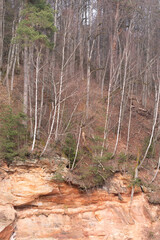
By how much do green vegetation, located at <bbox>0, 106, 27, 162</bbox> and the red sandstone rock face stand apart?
78 cm

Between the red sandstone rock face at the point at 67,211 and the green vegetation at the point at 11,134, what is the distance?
2.57 feet

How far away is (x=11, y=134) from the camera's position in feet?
34.3

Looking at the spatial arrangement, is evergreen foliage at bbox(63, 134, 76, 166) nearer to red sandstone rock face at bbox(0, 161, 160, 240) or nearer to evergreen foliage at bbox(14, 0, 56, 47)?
red sandstone rock face at bbox(0, 161, 160, 240)

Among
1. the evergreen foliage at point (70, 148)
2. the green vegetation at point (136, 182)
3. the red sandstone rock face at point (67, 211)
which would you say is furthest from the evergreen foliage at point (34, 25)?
the green vegetation at point (136, 182)

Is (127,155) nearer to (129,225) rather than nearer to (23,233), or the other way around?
(129,225)

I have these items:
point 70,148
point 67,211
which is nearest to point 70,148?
point 70,148

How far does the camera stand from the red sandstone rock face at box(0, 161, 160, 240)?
9.58 metres

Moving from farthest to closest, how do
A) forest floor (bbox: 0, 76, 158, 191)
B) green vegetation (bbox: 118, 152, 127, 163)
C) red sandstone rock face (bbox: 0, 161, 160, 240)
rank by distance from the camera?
green vegetation (bbox: 118, 152, 127, 163), forest floor (bbox: 0, 76, 158, 191), red sandstone rock face (bbox: 0, 161, 160, 240)

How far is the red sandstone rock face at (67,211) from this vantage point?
9.58 meters

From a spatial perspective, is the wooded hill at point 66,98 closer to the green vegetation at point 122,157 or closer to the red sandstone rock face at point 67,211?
the green vegetation at point 122,157

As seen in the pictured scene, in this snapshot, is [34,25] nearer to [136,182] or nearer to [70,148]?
[70,148]

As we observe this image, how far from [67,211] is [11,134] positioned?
4495 mm

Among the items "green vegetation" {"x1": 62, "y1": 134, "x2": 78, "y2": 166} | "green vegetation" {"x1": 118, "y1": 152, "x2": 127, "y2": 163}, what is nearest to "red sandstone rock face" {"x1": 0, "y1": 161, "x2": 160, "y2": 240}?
"green vegetation" {"x1": 118, "y1": 152, "x2": 127, "y2": 163}

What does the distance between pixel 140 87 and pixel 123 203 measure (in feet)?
46.1
